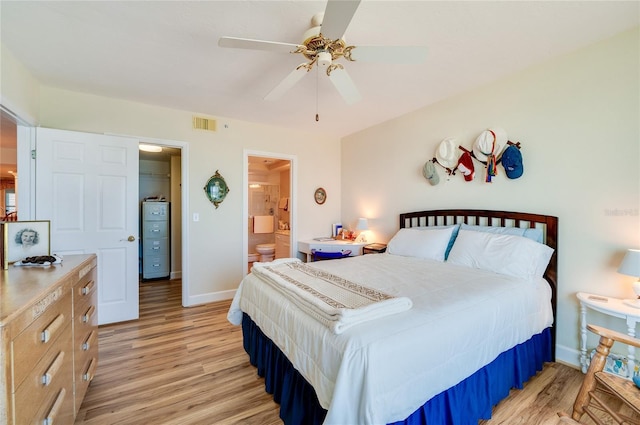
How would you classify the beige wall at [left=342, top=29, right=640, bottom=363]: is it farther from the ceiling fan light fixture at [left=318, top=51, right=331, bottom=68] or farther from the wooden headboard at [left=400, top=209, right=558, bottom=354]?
the ceiling fan light fixture at [left=318, top=51, right=331, bottom=68]

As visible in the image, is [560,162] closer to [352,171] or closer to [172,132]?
[352,171]

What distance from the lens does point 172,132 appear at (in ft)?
11.5

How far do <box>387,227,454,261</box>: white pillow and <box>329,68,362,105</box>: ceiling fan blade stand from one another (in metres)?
1.59

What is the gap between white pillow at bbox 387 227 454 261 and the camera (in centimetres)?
280

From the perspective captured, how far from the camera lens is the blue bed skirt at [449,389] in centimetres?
143

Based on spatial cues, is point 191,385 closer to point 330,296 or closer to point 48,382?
point 48,382

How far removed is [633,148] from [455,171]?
52.5 inches

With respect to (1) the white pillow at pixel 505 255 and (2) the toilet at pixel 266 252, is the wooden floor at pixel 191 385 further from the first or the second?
(2) the toilet at pixel 266 252

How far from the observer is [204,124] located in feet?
12.1

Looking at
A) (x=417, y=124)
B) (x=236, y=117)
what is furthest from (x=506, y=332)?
(x=236, y=117)

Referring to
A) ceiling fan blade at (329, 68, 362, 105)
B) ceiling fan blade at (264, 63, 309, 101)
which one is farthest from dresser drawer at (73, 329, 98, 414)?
ceiling fan blade at (329, 68, 362, 105)

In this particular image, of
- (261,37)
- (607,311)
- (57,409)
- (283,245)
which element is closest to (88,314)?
(57,409)

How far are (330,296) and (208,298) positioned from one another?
2731 millimetres

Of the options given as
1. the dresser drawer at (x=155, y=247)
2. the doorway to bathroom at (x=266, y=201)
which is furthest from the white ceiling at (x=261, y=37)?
the doorway to bathroom at (x=266, y=201)
